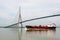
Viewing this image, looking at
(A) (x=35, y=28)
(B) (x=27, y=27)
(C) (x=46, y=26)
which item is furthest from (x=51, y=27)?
(B) (x=27, y=27)

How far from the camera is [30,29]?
156 feet

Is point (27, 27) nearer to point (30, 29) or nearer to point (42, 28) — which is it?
point (30, 29)

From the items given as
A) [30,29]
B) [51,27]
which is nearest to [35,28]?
[30,29]

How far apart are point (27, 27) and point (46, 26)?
6891mm

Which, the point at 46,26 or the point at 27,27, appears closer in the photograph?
the point at 27,27

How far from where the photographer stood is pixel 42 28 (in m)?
49.1

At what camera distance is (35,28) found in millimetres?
48688

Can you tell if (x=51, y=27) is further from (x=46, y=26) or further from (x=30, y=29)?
(x=30, y=29)

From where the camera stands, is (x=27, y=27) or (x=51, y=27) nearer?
(x=27, y=27)

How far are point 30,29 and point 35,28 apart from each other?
1.70m

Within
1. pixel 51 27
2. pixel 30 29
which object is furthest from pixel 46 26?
pixel 30 29

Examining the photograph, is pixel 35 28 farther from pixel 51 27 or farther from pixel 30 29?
pixel 51 27

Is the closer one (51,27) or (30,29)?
(30,29)

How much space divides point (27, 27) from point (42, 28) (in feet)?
16.5
